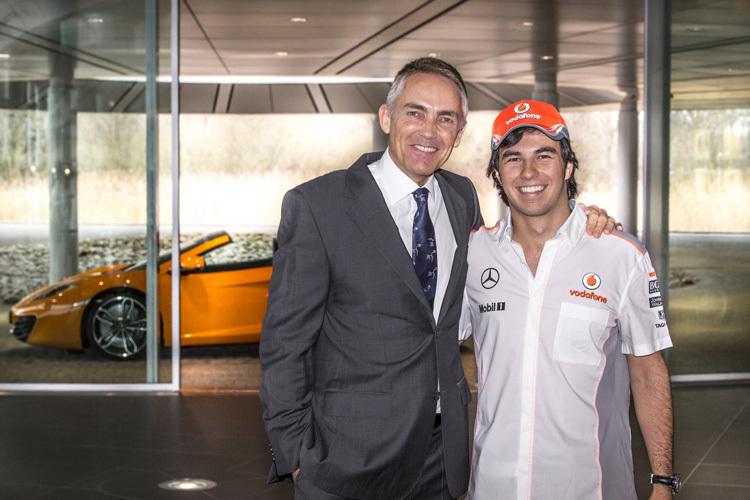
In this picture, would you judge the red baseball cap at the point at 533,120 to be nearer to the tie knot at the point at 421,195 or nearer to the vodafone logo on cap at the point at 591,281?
the tie knot at the point at 421,195

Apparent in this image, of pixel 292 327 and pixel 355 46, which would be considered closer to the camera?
pixel 292 327

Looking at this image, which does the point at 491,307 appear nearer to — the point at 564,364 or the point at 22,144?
the point at 564,364

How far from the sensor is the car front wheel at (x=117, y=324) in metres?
6.08

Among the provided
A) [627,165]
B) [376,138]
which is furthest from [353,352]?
[376,138]

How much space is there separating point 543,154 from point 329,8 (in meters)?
5.00

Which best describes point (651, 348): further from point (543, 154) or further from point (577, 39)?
point (577, 39)

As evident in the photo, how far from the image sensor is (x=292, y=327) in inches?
67.9

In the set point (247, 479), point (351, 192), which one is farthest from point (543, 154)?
point (247, 479)

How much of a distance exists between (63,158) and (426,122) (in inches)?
195

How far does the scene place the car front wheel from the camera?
6078 mm

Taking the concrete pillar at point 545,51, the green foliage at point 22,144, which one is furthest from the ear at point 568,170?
the green foliage at point 22,144

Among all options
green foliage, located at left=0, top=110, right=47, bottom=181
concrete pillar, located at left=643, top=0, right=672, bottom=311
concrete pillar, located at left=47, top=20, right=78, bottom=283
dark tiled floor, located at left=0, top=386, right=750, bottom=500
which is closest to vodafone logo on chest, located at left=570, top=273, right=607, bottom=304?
dark tiled floor, located at left=0, top=386, right=750, bottom=500

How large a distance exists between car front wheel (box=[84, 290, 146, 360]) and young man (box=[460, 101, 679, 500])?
15.8 feet

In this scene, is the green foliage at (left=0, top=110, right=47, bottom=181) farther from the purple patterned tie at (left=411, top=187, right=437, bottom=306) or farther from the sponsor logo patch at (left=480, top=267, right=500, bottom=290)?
the sponsor logo patch at (left=480, top=267, right=500, bottom=290)
